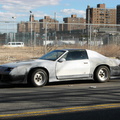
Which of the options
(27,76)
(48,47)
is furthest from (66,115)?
(48,47)

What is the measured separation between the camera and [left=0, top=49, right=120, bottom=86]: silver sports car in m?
9.13

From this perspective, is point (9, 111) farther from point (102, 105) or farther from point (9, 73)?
point (9, 73)

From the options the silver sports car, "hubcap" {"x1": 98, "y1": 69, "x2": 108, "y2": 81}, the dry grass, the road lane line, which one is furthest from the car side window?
the dry grass

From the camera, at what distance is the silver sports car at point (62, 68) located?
9.13 metres

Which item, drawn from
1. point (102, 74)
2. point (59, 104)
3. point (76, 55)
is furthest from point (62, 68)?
point (59, 104)

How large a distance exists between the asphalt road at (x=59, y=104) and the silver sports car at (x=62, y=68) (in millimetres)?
704

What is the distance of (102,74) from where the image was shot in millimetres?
10484

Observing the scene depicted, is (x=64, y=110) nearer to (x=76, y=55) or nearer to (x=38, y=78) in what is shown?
(x=38, y=78)

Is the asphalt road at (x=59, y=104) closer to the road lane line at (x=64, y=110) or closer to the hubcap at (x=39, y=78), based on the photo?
the road lane line at (x=64, y=110)

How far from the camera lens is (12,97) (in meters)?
7.54

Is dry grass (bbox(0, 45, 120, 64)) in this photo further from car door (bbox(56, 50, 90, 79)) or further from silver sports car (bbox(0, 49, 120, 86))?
car door (bbox(56, 50, 90, 79))

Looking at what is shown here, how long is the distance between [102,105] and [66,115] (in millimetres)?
1271

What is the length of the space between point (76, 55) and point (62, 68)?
3.03ft

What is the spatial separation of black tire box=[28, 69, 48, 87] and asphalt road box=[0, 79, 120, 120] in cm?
54
